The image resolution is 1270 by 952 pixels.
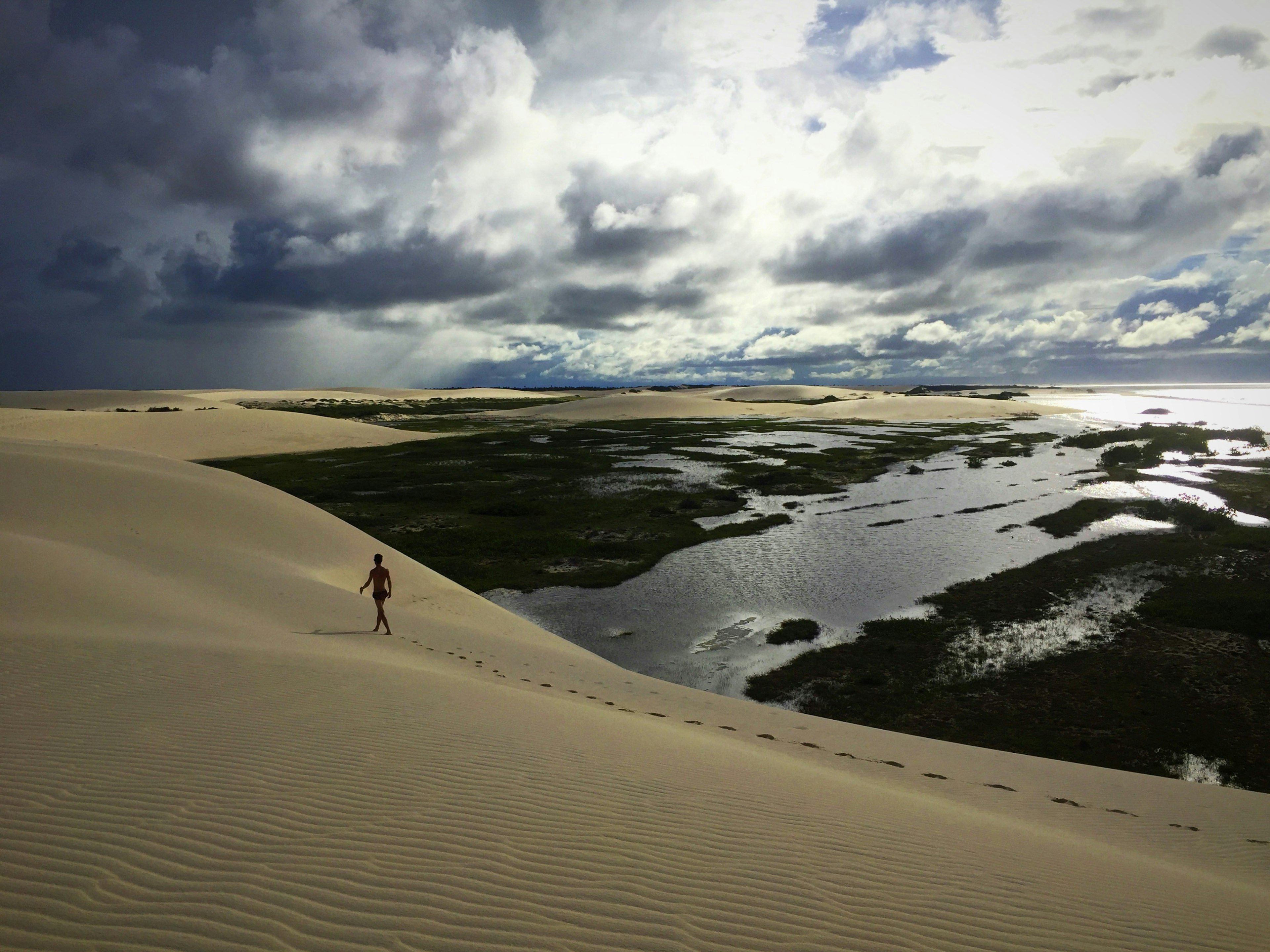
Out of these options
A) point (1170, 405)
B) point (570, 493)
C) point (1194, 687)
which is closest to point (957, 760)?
point (1194, 687)

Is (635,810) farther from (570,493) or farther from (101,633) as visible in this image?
(570,493)

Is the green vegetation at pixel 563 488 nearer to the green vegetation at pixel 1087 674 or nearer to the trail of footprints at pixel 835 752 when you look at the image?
Answer: the green vegetation at pixel 1087 674

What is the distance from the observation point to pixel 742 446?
62.6 meters

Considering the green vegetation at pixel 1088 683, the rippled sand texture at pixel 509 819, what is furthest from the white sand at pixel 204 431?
the green vegetation at pixel 1088 683

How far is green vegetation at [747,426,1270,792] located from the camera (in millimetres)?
12891

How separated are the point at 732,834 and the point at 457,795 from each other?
2.27 m

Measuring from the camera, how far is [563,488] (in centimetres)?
4050

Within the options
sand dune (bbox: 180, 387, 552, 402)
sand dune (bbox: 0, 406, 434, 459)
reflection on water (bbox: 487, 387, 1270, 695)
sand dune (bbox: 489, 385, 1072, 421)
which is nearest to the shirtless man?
reflection on water (bbox: 487, 387, 1270, 695)

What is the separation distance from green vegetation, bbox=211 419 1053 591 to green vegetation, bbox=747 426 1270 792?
379 inches

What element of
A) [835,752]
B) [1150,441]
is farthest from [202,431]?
[1150,441]

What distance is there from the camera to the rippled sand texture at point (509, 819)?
4320mm

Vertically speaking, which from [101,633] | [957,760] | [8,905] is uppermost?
[8,905]

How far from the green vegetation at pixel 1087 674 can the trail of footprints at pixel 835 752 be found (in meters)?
2.57

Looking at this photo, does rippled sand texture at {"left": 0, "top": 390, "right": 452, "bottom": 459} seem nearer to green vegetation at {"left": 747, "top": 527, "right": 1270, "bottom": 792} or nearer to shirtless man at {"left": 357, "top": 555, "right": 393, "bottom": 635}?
shirtless man at {"left": 357, "top": 555, "right": 393, "bottom": 635}
